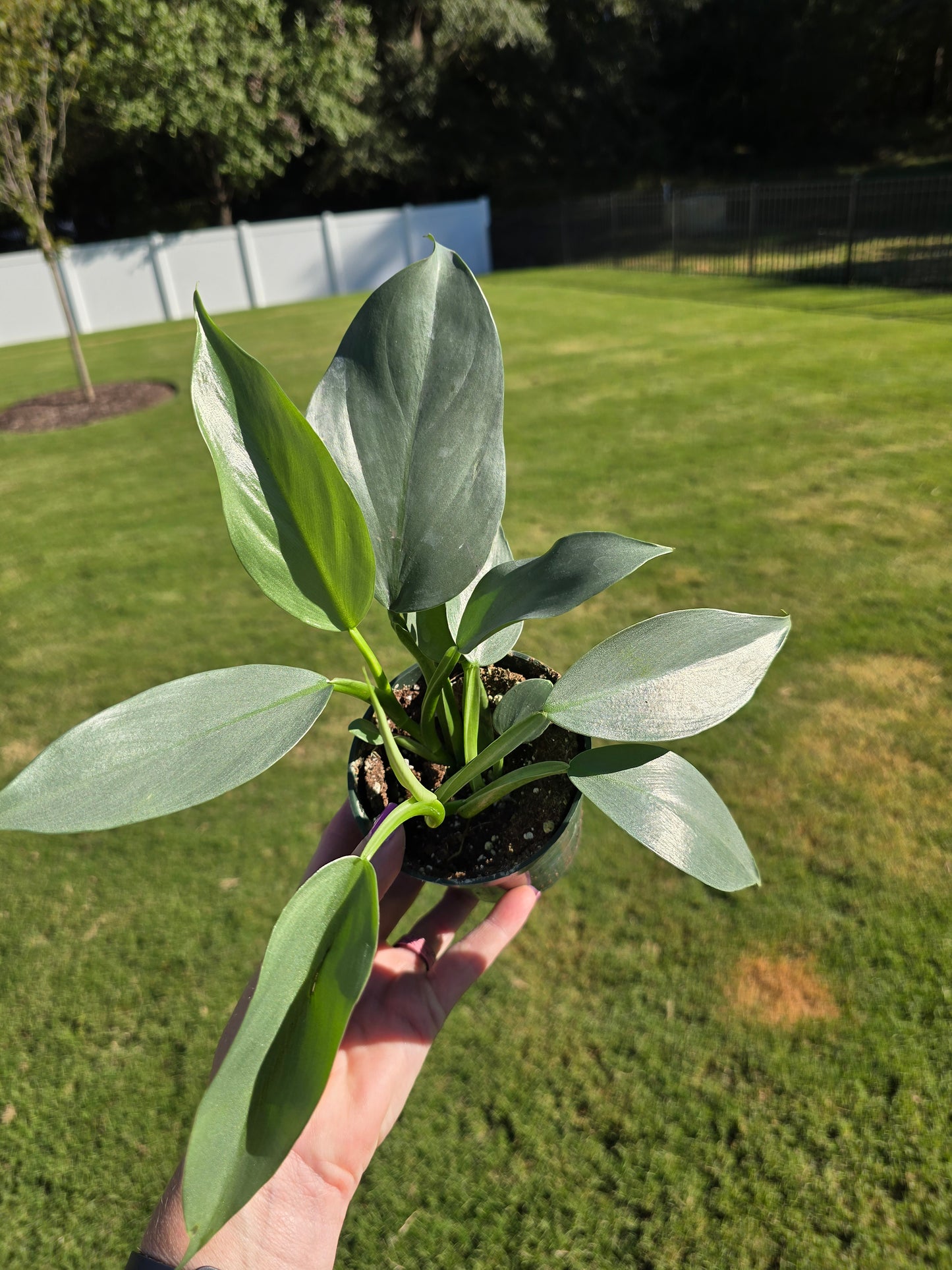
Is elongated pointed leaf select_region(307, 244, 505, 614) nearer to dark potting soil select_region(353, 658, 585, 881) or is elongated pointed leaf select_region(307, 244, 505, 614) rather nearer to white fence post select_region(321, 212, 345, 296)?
dark potting soil select_region(353, 658, 585, 881)

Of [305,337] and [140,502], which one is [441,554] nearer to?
[140,502]

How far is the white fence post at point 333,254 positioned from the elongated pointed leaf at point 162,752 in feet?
55.6

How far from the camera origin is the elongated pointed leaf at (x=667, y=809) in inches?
30.8

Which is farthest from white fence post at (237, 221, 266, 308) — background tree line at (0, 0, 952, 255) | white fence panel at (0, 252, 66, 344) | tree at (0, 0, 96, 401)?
tree at (0, 0, 96, 401)

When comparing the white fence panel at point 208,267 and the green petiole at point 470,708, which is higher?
the green petiole at point 470,708

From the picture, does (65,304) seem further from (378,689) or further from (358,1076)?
(358,1076)

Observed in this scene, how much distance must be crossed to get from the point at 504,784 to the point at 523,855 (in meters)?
0.15

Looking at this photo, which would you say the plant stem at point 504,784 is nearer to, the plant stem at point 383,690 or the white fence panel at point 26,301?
the plant stem at point 383,690

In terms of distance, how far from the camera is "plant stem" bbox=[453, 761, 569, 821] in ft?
2.92

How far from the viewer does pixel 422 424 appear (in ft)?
2.73

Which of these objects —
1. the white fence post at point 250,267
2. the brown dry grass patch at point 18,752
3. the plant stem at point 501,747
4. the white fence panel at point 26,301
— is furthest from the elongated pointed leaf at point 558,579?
the white fence post at point 250,267

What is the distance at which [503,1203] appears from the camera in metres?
1.36

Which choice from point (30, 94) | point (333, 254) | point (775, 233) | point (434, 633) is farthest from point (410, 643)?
point (333, 254)

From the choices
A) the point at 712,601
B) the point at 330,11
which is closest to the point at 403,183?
the point at 330,11
